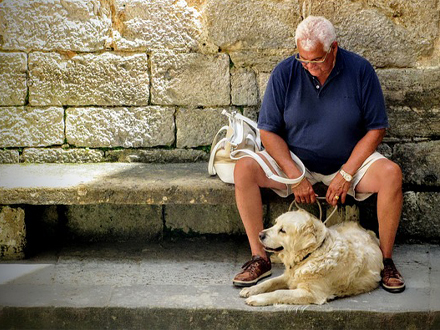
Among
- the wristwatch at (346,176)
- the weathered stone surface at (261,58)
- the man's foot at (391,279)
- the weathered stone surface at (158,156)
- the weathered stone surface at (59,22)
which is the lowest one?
the man's foot at (391,279)

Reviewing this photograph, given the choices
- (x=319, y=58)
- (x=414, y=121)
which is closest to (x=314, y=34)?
(x=319, y=58)

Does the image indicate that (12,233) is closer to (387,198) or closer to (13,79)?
(13,79)

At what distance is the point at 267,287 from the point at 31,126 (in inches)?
99.5

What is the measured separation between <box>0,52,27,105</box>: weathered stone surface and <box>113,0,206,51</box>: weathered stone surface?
0.81 m

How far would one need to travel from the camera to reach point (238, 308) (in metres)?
3.68

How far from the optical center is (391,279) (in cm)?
392

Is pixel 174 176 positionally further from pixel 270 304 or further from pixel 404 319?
pixel 404 319

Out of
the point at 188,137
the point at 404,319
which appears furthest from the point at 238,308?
the point at 188,137

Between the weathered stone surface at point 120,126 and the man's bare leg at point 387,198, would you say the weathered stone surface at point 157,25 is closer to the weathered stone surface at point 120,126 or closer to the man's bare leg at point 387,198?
the weathered stone surface at point 120,126

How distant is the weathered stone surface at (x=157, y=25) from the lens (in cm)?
508

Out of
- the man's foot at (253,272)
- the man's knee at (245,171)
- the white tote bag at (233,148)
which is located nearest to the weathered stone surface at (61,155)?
the white tote bag at (233,148)

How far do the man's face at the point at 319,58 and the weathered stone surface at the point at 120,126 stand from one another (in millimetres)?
1484

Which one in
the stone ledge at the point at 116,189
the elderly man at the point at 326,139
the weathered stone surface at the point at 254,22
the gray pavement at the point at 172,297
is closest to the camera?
the gray pavement at the point at 172,297

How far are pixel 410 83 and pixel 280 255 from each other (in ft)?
6.33
